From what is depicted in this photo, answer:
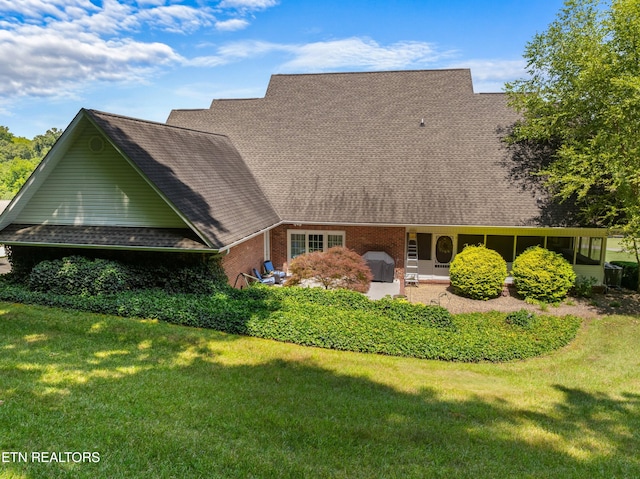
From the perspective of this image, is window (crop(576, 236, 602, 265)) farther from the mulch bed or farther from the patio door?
the patio door

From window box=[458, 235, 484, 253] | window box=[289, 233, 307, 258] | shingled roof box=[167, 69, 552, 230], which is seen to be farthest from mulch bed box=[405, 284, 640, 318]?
window box=[289, 233, 307, 258]

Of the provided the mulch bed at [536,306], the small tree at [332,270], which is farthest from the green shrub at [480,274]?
the small tree at [332,270]

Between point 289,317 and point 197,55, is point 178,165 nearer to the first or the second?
A: point 289,317

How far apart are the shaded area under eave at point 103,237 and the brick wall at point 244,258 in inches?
65.6

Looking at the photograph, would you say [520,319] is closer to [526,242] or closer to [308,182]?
[526,242]

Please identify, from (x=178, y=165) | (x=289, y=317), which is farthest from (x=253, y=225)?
(x=289, y=317)

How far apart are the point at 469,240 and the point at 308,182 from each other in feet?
22.3

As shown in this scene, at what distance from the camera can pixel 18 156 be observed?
90812 millimetres

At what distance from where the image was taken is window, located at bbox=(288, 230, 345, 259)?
17188 millimetres

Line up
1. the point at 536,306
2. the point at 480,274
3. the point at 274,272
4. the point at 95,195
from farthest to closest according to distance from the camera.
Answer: the point at 274,272 → the point at 480,274 → the point at 536,306 → the point at 95,195

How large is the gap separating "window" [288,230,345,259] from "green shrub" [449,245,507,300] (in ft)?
15.2

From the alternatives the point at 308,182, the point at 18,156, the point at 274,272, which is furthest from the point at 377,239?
the point at 18,156

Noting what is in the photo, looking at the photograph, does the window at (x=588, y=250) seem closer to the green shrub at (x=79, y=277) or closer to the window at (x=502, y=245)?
the window at (x=502, y=245)

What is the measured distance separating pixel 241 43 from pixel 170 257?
10.8 m
